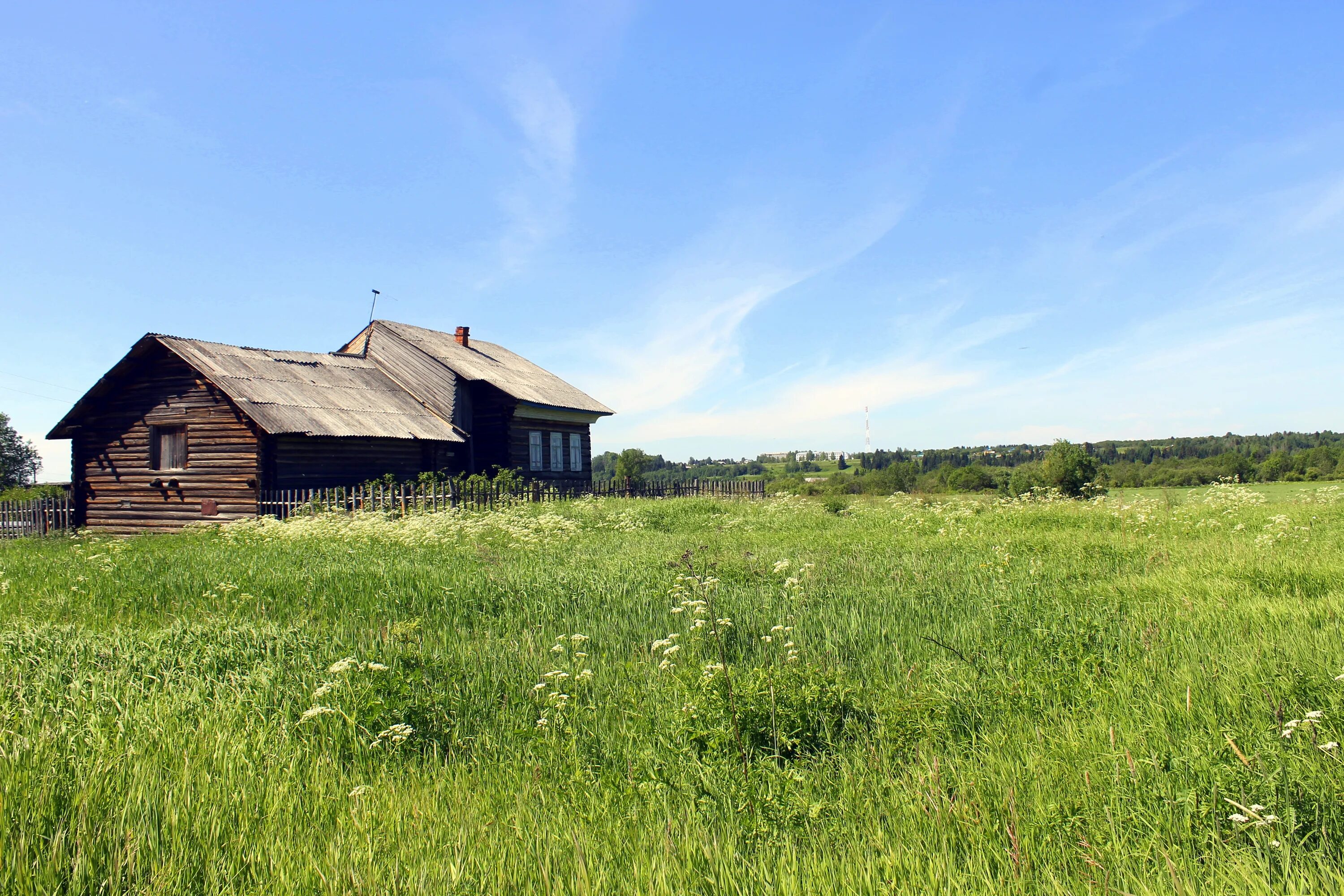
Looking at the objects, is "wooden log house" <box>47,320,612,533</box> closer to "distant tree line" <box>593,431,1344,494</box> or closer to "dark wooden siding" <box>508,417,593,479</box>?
"dark wooden siding" <box>508,417,593,479</box>

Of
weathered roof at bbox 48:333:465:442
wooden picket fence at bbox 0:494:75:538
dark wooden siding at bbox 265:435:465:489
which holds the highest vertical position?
weathered roof at bbox 48:333:465:442

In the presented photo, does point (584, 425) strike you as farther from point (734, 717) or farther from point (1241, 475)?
point (1241, 475)

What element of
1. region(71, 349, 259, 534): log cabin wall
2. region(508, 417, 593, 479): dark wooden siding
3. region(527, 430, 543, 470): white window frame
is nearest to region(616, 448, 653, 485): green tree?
region(508, 417, 593, 479): dark wooden siding

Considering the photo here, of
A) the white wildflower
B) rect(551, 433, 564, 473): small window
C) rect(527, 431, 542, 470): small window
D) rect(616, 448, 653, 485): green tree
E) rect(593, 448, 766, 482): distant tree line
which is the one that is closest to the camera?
the white wildflower

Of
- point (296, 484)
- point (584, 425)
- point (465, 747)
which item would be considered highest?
point (584, 425)

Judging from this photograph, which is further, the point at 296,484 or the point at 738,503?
the point at 738,503

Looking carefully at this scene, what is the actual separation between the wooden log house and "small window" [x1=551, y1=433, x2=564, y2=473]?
2.31 metres

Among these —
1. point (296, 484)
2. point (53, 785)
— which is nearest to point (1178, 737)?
point (53, 785)

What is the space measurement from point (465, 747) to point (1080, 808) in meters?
2.75

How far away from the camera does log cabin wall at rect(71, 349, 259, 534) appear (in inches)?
745

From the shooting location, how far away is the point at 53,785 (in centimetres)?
283

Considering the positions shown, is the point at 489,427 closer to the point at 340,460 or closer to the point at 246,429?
the point at 340,460

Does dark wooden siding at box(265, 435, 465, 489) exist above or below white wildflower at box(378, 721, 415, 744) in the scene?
above

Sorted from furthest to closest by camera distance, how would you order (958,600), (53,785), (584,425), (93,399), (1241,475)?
(1241,475)
(584,425)
(93,399)
(958,600)
(53,785)
